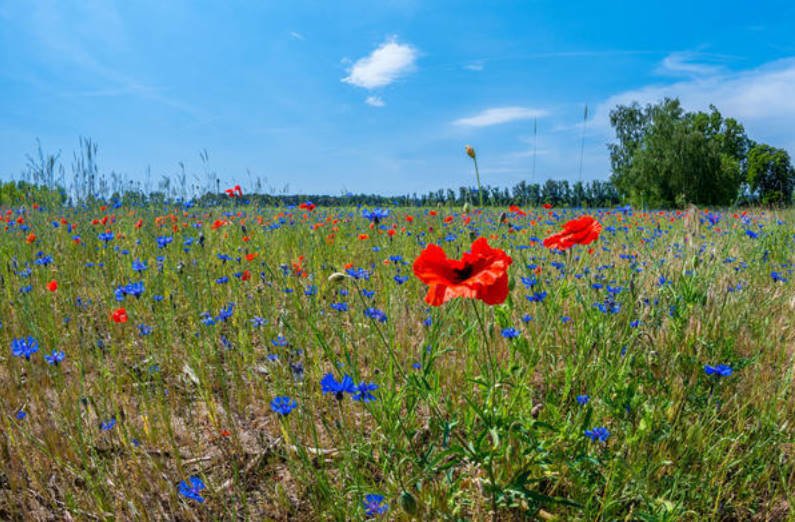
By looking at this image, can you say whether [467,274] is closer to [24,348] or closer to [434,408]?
[434,408]

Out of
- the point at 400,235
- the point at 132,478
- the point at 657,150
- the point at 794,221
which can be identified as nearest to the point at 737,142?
the point at 657,150

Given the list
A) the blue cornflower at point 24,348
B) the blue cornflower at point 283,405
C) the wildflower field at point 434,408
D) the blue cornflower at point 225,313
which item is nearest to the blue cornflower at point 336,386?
the wildflower field at point 434,408

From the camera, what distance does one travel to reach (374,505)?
1.41 metres

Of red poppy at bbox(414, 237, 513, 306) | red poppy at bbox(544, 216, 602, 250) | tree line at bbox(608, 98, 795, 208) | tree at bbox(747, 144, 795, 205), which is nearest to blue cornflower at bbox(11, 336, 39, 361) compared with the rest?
red poppy at bbox(414, 237, 513, 306)

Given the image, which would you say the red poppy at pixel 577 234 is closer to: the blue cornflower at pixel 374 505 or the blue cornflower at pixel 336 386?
the blue cornflower at pixel 336 386

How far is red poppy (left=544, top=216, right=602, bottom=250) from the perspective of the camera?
1515 mm

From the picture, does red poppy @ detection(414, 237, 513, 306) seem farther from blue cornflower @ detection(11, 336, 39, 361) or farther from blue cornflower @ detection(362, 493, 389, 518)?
blue cornflower @ detection(11, 336, 39, 361)

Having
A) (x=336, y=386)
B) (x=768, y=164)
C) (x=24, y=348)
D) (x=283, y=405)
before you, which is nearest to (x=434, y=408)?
(x=336, y=386)

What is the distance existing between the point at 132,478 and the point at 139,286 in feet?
3.34

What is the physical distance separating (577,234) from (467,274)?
20.2 inches

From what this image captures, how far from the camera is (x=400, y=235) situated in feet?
16.2

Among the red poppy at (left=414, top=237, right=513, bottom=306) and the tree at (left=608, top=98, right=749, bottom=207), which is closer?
the red poppy at (left=414, top=237, right=513, bottom=306)

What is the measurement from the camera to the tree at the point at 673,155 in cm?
3603

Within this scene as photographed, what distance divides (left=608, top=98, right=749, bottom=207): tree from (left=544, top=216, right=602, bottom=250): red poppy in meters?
36.2
